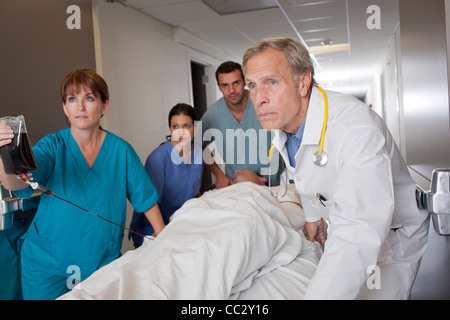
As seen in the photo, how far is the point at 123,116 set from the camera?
145 inches

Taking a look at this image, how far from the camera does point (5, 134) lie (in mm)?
1339

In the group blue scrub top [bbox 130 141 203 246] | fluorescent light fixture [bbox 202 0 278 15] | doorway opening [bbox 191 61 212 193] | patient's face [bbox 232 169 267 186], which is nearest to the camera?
blue scrub top [bbox 130 141 203 246]

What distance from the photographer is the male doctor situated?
101cm

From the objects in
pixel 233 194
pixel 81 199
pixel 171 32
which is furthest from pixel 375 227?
pixel 171 32


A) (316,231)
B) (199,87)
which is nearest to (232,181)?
(316,231)

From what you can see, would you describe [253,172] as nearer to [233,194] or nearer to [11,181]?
[233,194]

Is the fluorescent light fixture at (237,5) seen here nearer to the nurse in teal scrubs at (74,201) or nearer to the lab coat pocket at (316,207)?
the nurse in teal scrubs at (74,201)

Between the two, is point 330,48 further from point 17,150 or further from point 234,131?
point 17,150

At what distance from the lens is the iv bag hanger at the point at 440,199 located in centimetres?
110

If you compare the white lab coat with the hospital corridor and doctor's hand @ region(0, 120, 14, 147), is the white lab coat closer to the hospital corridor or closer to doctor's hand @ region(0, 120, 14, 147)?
the hospital corridor

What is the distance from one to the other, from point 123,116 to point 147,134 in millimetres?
470

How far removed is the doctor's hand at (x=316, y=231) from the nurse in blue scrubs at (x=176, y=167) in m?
0.88

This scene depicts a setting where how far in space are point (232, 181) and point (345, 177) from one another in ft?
5.79

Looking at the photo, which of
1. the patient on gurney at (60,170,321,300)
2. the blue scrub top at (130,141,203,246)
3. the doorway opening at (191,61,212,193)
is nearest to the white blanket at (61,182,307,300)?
the patient on gurney at (60,170,321,300)
